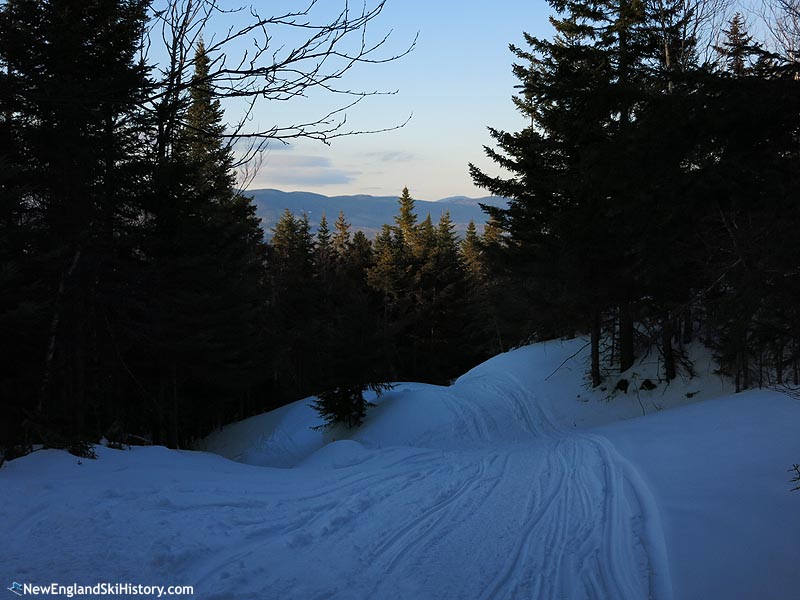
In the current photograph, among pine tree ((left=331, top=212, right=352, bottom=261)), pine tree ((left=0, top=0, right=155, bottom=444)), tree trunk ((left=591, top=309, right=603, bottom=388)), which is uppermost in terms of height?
pine tree ((left=331, top=212, right=352, bottom=261))

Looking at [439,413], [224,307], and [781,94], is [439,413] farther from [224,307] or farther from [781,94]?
[781,94]

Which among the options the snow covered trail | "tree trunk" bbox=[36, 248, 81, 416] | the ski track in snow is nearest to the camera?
the snow covered trail

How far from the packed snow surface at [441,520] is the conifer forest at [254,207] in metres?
1.63

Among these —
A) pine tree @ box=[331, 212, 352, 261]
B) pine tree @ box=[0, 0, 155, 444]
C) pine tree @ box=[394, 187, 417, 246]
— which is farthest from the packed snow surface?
pine tree @ box=[331, 212, 352, 261]

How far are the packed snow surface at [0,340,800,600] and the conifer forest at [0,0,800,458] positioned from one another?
5.34 ft

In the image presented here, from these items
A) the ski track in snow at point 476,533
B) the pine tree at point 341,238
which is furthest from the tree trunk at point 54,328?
the pine tree at point 341,238

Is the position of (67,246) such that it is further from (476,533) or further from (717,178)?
(717,178)

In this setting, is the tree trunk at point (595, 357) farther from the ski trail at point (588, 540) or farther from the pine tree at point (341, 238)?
the pine tree at point (341, 238)

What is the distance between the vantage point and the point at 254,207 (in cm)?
3006

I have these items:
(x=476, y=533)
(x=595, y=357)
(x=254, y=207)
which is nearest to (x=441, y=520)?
(x=476, y=533)

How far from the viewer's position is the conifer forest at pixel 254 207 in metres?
5.72

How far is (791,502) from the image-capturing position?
6.16 meters

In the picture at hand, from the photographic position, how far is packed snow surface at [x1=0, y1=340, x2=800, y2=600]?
177 inches

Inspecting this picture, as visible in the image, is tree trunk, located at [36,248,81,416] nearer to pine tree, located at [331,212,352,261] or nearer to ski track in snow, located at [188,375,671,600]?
ski track in snow, located at [188,375,671,600]
